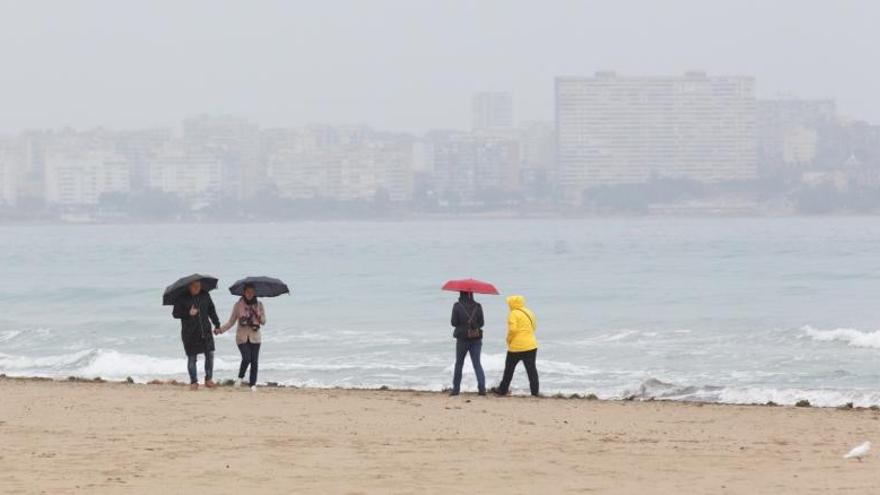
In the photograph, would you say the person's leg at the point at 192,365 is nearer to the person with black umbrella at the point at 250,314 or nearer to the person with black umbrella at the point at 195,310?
the person with black umbrella at the point at 195,310

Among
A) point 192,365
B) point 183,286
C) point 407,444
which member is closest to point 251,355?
point 192,365

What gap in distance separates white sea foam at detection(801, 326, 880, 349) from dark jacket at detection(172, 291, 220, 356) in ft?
49.5

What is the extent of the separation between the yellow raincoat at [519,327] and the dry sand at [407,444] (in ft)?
1.83

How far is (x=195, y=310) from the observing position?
15781mm

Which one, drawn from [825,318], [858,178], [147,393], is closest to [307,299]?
[825,318]

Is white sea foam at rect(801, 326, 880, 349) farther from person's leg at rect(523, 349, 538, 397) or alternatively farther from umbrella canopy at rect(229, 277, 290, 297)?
umbrella canopy at rect(229, 277, 290, 297)

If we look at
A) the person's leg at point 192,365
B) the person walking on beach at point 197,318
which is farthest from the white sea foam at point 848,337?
the person walking on beach at point 197,318

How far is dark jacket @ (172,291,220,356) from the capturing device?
1578 cm

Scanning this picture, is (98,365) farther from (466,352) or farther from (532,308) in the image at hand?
(532,308)

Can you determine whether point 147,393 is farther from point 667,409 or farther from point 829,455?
point 829,455

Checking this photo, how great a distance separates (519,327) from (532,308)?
29.5 meters

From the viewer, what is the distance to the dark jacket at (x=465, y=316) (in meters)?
16.0

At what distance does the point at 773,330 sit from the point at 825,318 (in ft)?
19.7

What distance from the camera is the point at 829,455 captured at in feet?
38.1
